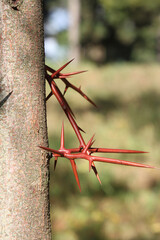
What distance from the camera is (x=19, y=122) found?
558 mm

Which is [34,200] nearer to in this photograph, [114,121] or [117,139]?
[117,139]

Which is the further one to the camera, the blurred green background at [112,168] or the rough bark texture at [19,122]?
the blurred green background at [112,168]

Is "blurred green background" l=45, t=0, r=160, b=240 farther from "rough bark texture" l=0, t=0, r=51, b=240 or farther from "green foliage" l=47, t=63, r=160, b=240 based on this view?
"rough bark texture" l=0, t=0, r=51, b=240

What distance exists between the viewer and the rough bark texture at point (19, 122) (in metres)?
0.56

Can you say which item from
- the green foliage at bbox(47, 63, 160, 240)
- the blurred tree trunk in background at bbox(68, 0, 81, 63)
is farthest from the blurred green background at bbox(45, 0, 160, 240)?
the blurred tree trunk in background at bbox(68, 0, 81, 63)

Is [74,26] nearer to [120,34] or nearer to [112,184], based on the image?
[120,34]

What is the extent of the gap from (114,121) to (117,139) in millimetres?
699

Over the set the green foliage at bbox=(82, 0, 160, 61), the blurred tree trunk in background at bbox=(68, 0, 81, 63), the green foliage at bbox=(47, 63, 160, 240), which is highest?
the green foliage at bbox=(82, 0, 160, 61)

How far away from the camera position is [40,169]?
0.59 m

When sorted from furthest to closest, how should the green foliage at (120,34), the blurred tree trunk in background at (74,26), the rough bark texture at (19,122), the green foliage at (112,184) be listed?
the green foliage at (120,34) → the blurred tree trunk in background at (74,26) → the green foliage at (112,184) → the rough bark texture at (19,122)

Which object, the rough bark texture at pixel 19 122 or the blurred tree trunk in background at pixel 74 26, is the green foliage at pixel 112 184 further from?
the blurred tree trunk in background at pixel 74 26

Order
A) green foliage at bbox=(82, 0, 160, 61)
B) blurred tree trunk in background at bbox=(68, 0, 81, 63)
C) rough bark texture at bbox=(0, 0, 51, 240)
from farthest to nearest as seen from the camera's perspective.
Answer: green foliage at bbox=(82, 0, 160, 61), blurred tree trunk in background at bbox=(68, 0, 81, 63), rough bark texture at bbox=(0, 0, 51, 240)

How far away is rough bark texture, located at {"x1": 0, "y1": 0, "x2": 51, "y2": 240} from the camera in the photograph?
1.82ft

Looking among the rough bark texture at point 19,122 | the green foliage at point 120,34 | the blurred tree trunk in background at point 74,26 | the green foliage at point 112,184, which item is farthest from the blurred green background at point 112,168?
the green foliage at point 120,34
